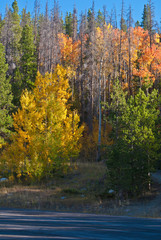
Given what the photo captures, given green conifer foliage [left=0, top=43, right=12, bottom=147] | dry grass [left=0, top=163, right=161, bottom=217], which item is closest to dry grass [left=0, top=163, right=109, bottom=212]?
dry grass [left=0, top=163, right=161, bottom=217]

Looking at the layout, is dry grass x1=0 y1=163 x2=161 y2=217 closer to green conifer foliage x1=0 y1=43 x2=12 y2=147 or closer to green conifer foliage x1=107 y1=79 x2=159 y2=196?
green conifer foliage x1=107 y1=79 x2=159 y2=196

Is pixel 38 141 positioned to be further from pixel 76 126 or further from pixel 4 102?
pixel 4 102

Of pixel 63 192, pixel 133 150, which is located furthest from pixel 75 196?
pixel 133 150

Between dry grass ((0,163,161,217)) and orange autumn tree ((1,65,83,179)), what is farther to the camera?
orange autumn tree ((1,65,83,179))

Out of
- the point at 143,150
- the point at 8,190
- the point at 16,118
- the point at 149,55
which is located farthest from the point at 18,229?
the point at 149,55

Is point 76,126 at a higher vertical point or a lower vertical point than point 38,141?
higher

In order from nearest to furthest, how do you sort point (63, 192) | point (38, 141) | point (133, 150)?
point (133, 150), point (63, 192), point (38, 141)

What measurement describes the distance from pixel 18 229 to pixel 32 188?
51.1 feet

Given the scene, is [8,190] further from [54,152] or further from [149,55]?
[149,55]

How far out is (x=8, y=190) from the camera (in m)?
20.2

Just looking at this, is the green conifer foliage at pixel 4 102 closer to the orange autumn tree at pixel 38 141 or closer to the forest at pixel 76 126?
the forest at pixel 76 126

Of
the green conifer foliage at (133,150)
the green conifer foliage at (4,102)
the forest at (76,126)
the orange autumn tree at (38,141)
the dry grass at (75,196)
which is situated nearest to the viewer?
the dry grass at (75,196)

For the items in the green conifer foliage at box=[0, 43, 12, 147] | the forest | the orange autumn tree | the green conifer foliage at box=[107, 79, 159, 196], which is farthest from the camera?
the green conifer foliage at box=[0, 43, 12, 147]

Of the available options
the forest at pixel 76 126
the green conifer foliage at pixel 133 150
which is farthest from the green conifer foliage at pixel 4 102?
the green conifer foliage at pixel 133 150
